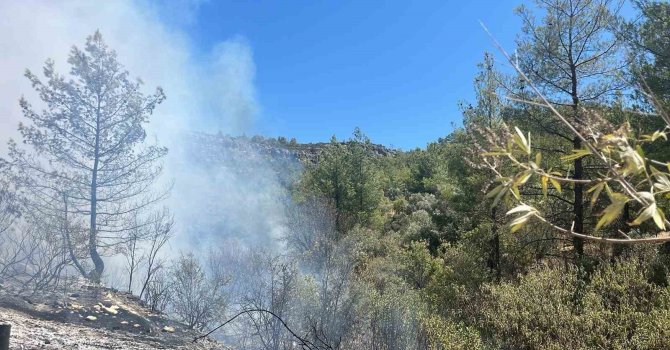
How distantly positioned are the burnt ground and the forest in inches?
20.3

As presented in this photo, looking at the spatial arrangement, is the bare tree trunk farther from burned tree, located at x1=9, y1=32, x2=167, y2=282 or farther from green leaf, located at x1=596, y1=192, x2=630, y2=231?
green leaf, located at x1=596, y1=192, x2=630, y2=231

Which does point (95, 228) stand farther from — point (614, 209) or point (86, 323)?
point (614, 209)

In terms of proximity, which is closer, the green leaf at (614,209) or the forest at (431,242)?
the green leaf at (614,209)

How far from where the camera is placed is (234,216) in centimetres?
2086

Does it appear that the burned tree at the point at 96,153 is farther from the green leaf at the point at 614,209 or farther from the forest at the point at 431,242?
the green leaf at the point at 614,209

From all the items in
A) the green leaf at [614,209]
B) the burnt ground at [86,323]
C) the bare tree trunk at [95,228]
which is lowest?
the burnt ground at [86,323]

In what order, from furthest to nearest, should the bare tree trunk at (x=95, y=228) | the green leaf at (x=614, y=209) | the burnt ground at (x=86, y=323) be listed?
1. the bare tree trunk at (x=95, y=228)
2. the burnt ground at (x=86, y=323)
3. the green leaf at (x=614, y=209)

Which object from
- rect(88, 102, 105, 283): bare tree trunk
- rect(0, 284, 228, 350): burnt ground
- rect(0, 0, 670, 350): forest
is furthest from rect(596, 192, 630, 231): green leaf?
rect(88, 102, 105, 283): bare tree trunk

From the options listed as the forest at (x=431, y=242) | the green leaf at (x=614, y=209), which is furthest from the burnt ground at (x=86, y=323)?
the green leaf at (x=614, y=209)

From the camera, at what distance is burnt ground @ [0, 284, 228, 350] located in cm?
611

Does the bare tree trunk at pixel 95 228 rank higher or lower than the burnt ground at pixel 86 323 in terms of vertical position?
higher

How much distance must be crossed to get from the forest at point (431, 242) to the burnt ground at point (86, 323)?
20.3 inches

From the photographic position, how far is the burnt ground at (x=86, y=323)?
6113 mm

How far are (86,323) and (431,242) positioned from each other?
11.1 metres
